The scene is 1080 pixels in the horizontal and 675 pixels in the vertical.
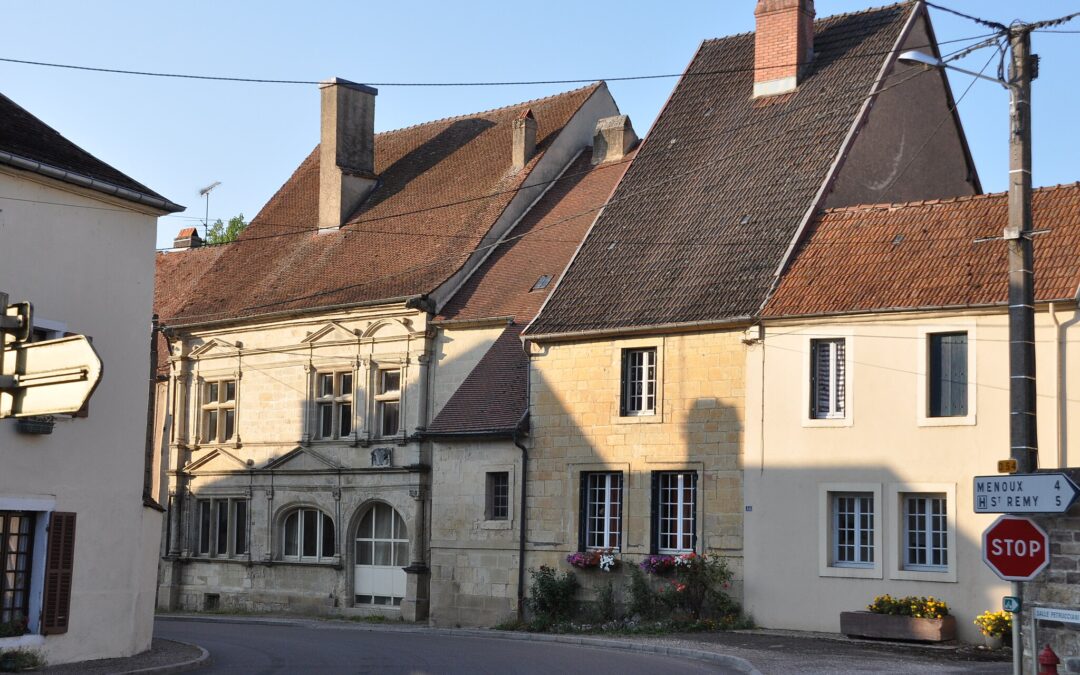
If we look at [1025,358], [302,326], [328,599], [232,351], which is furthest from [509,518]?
[1025,358]

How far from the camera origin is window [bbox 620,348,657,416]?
26.2 meters

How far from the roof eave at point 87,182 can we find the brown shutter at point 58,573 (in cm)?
446

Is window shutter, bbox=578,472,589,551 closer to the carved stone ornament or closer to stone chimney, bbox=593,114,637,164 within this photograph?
the carved stone ornament

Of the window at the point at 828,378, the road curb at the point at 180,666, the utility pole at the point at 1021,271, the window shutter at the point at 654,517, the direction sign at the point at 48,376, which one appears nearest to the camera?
the direction sign at the point at 48,376

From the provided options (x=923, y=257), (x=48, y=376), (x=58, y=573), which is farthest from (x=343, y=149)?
(x=48, y=376)

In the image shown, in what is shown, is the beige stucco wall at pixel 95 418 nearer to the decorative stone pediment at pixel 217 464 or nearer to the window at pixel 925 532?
the window at pixel 925 532

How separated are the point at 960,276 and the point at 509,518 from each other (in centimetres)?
995

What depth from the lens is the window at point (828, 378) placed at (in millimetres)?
23547

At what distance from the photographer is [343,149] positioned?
36.7 meters

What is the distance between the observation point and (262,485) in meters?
34.1

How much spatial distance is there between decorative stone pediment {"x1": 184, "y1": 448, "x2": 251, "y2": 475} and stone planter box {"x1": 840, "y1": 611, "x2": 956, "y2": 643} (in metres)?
17.5

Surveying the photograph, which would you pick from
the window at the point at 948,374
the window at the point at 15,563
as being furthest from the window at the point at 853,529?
the window at the point at 15,563

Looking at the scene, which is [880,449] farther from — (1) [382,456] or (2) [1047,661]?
(1) [382,456]

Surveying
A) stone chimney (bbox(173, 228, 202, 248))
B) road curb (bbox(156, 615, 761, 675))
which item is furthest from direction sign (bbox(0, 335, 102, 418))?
stone chimney (bbox(173, 228, 202, 248))
